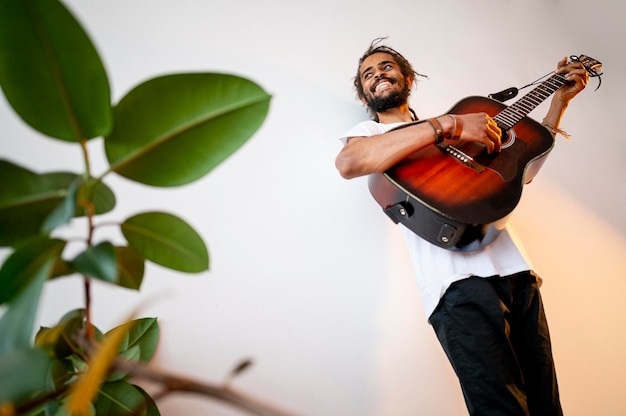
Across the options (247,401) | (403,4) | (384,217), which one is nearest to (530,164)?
(384,217)

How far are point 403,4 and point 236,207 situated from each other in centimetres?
150

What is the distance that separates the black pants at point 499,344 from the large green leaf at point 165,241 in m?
0.65

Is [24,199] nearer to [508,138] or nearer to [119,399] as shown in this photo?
[119,399]

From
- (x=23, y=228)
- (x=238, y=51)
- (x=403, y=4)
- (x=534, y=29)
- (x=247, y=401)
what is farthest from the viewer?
(x=534, y=29)

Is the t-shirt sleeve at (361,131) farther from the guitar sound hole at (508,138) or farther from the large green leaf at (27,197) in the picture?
the large green leaf at (27,197)

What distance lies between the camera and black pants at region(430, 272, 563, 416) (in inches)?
34.3

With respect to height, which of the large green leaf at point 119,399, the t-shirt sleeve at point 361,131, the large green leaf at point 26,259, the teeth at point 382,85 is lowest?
the large green leaf at point 119,399

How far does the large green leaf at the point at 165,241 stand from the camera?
0.51 metres

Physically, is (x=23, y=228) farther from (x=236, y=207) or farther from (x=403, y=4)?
(x=403, y=4)

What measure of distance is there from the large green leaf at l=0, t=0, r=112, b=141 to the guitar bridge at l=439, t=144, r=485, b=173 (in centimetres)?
86

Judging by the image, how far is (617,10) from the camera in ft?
8.22

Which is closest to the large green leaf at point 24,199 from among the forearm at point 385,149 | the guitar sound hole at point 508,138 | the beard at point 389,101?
the forearm at point 385,149

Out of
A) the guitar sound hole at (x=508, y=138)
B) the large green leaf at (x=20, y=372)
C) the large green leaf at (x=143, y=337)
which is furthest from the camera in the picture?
the guitar sound hole at (x=508, y=138)

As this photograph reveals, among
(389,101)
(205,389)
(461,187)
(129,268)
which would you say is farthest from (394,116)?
(205,389)
